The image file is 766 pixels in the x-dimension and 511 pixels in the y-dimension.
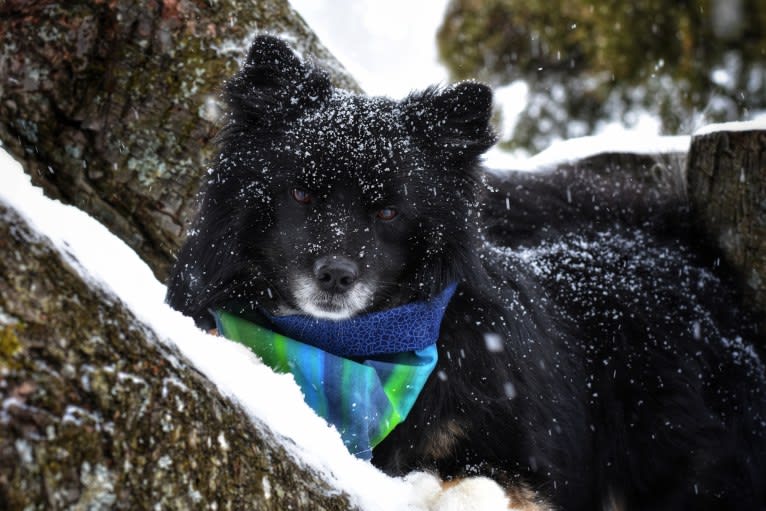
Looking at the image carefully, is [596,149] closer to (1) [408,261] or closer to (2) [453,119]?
(2) [453,119]

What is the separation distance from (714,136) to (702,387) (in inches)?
47.3

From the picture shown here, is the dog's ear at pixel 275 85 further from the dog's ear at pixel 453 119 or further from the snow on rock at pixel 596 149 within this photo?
the snow on rock at pixel 596 149

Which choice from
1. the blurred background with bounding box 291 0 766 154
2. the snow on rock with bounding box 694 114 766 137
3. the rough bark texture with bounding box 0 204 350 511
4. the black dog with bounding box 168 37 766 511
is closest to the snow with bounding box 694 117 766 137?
the snow on rock with bounding box 694 114 766 137

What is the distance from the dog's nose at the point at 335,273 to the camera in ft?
8.05

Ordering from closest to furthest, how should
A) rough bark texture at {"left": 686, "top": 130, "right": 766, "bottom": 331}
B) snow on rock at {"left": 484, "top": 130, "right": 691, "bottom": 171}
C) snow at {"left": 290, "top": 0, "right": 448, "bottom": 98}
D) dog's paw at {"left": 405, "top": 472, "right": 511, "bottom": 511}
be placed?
dog's paw at {"left": 405, "top": 472, "right": 511, "bottom": 511} → rough bark texture at {"left": 686, "top": 130, "right": 766, "bottom": 331} → snow on rock at {"left": 484, "top": 130, "right": 691, "bottom": 171} → snow at {"left": 290, "top": 0, "right": 448, "bottom": 98}

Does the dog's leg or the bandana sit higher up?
the bandana

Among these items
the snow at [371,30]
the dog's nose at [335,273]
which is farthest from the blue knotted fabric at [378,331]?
the snow at [371,30]

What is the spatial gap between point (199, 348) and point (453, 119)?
1.45m

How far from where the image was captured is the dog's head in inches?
101

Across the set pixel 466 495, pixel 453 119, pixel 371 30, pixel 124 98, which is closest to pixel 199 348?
pixel 466 495

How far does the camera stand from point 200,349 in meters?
1.69

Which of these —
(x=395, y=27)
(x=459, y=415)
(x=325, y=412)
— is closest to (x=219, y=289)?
(x=325, y=412)

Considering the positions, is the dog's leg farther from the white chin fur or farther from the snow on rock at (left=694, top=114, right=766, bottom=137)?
the snow on rock at (left=694, top=114, right=766, bottom=137)

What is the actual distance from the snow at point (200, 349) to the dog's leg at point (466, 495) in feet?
0.53
